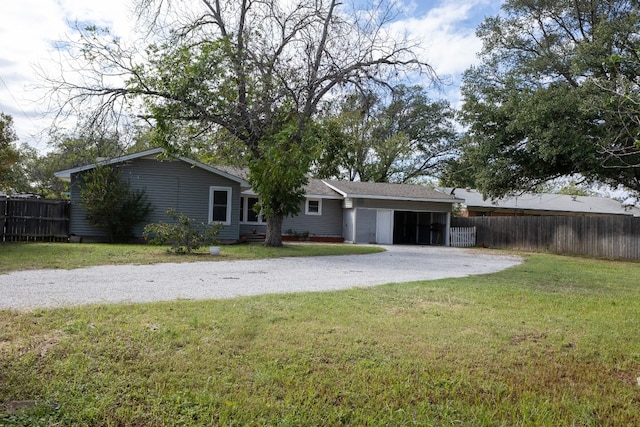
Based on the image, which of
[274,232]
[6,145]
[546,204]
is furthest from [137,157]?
[546,204]

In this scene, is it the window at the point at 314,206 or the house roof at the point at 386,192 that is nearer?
the house roof at the point at 386,192

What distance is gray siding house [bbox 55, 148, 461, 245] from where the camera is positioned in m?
17.9

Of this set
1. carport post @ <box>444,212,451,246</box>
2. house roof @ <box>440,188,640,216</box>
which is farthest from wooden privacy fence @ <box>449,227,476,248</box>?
house roof @ <box>440,188,640,216</box>

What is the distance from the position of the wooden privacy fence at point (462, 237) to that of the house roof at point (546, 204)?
6358mm

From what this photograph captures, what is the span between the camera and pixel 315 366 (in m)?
3.89

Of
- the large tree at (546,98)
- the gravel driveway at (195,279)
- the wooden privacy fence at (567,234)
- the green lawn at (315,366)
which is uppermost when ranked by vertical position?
the large tree at (546,98)

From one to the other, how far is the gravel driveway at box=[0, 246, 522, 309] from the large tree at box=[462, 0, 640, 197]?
802 cm

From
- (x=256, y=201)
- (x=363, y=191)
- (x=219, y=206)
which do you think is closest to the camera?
(x=219, y=206)

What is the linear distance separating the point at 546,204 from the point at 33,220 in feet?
103

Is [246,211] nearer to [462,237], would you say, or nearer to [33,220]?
[33,220]

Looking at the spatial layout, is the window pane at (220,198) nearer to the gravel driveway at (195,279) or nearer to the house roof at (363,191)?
the house roof at (363,191)

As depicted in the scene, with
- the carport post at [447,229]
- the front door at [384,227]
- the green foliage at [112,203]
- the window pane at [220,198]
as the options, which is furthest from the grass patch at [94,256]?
the carport post at [447,229]

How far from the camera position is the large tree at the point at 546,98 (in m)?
16.9

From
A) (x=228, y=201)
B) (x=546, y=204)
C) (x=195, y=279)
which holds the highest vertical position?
(x=546, y=204)
